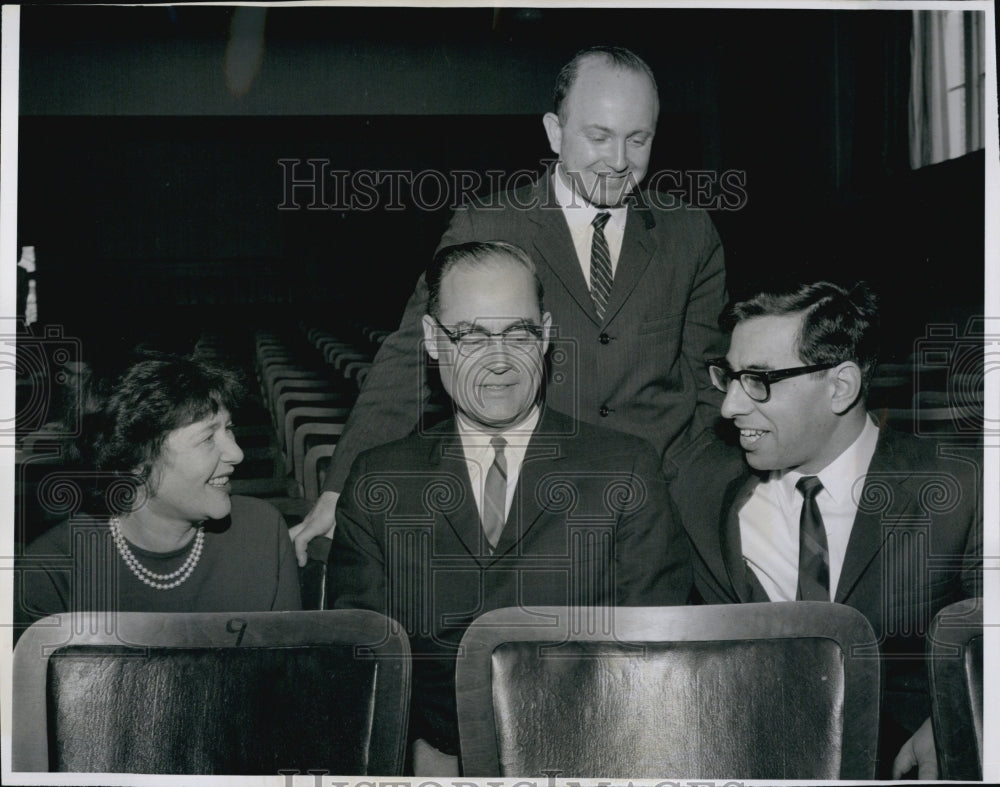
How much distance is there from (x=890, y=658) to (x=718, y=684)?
36cm

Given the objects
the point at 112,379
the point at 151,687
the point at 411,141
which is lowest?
the point at 151,687

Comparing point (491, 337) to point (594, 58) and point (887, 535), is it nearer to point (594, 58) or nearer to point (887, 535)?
point (594, 58)

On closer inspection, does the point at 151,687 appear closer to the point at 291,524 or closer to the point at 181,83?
the point at 291,524

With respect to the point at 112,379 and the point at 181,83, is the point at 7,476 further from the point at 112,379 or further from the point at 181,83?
the point at 181,83

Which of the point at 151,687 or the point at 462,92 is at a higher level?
the point at 462,92

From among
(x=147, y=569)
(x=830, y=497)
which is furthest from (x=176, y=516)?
(x=830, y=497)

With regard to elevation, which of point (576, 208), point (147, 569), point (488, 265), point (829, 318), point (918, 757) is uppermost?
point (576, 208)

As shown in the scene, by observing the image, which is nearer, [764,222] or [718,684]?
[718,684]

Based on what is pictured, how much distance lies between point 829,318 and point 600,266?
42 centimetres

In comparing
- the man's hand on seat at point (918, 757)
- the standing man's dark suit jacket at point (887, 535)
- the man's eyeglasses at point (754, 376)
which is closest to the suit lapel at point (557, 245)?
the man's eyeglasses at point (754, 376)

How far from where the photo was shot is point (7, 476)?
196cm

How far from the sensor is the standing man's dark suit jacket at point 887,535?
1883 mm

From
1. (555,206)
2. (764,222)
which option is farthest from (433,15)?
(764,222)

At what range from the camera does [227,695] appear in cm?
175
